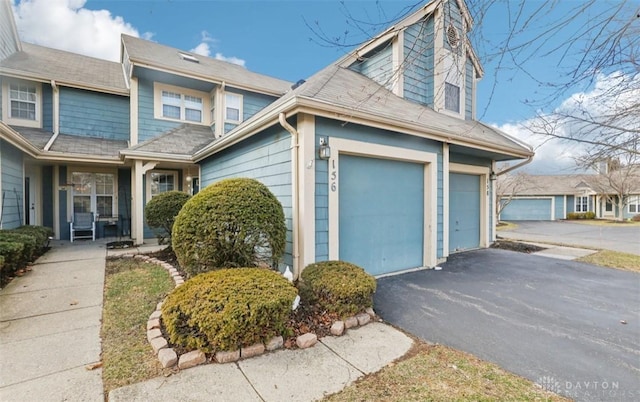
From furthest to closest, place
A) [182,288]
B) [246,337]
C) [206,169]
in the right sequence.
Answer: [206,169] < [182,288] < [246,337]

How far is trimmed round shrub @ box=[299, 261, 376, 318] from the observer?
3457 mm

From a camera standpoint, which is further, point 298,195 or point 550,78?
point 298,195

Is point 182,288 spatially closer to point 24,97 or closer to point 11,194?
point 11,194

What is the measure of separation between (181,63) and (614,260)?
48.8ft

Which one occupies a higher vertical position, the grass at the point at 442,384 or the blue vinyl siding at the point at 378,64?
the blue vinyl siding at the point at 378,64

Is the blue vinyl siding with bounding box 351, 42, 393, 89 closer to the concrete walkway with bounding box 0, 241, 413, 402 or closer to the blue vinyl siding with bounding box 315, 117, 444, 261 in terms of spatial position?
the blue vinyl siding with bounding box 315, 117, 444, 261

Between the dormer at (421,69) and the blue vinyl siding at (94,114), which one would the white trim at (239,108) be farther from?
the dormer at (421,69)

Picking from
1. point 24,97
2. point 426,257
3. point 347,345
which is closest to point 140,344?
point 347,345

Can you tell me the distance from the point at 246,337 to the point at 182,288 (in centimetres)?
108

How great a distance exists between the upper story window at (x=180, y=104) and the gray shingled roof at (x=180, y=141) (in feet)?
1.27

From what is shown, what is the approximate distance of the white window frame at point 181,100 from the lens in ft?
32.3

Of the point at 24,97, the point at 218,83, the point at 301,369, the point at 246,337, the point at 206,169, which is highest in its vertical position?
the point at 218,83

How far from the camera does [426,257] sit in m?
6.16

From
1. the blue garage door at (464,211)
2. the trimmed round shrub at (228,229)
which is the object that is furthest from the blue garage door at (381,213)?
the blue garage door at (464,211)
